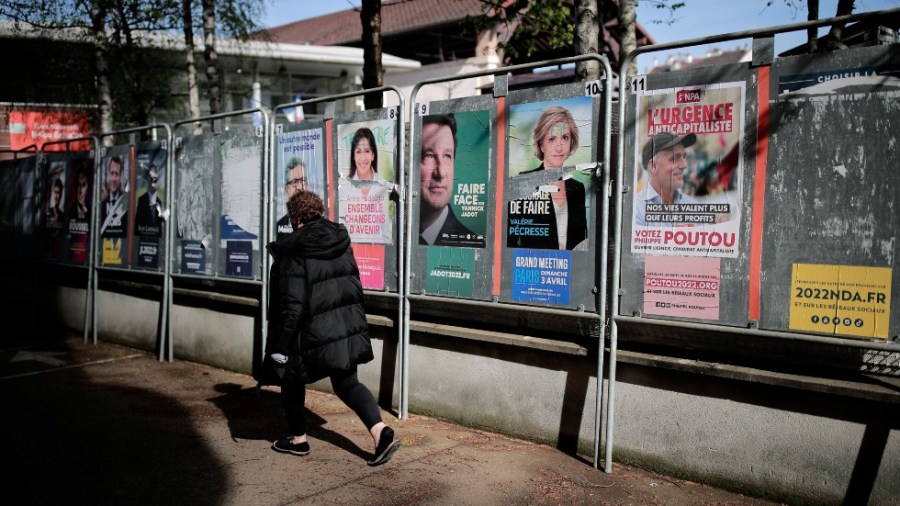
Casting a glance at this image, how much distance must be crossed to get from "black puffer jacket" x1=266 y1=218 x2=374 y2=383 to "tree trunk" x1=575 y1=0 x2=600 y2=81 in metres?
2.56

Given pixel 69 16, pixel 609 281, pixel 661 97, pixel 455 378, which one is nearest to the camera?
pixel 661 97

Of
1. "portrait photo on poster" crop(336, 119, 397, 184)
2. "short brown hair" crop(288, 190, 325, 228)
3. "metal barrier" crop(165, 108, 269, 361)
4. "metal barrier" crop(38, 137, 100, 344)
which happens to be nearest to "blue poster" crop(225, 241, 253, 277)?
"metal barrier" crop(165, 108, 269, 361)

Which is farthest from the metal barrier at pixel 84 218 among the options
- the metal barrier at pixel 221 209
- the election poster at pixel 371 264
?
the election poster at pixel 371 264

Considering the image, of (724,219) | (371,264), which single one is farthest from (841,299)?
(371,264)

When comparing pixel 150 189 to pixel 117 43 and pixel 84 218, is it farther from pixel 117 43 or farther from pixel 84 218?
pixel 117 43

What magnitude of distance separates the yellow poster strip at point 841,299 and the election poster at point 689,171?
42cm

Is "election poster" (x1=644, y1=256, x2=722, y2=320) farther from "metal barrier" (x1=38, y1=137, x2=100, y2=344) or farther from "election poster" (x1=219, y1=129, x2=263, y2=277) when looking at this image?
"metal barrier" (x1=38, y1=137, x2=100, y2=344)

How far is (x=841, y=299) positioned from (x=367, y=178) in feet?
12.7

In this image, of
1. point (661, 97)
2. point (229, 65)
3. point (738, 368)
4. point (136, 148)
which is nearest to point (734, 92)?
point (661, 97)

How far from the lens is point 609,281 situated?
16.7 ft

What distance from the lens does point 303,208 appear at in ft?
17.6

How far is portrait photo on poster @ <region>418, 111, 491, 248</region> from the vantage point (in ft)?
18.8

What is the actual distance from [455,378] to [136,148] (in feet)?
18.7

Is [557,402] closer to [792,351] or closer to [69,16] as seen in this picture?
[792,351]
